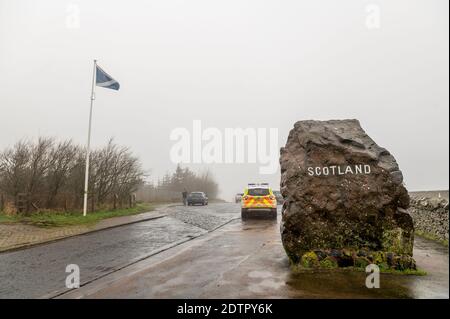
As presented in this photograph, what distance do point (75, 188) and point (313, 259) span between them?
16925 mm

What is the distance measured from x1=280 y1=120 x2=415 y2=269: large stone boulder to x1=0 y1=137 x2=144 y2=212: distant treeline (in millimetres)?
14998

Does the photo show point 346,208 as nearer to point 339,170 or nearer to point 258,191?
point 339,170

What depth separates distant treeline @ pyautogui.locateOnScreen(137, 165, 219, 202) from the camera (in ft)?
144

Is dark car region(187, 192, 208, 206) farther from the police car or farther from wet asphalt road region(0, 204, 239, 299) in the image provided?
wet asphalt road region(0, 204, 239, 299)

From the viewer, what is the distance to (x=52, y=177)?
1905 cm

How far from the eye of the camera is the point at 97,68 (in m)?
19.3

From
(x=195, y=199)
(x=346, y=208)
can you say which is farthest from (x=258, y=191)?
(x=195, y=199)

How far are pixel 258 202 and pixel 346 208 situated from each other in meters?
12.0

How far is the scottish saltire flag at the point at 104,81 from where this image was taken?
19.3 meters

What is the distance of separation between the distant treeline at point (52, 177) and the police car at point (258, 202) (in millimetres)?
9172

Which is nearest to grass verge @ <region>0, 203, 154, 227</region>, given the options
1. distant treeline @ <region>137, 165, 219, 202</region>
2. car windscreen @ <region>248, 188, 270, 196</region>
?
car windscreen @ <region>248, 188, 270, 196</region>

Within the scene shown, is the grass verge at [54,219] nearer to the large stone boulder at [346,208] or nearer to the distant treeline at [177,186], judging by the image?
the large stone boulder at [346,208]
